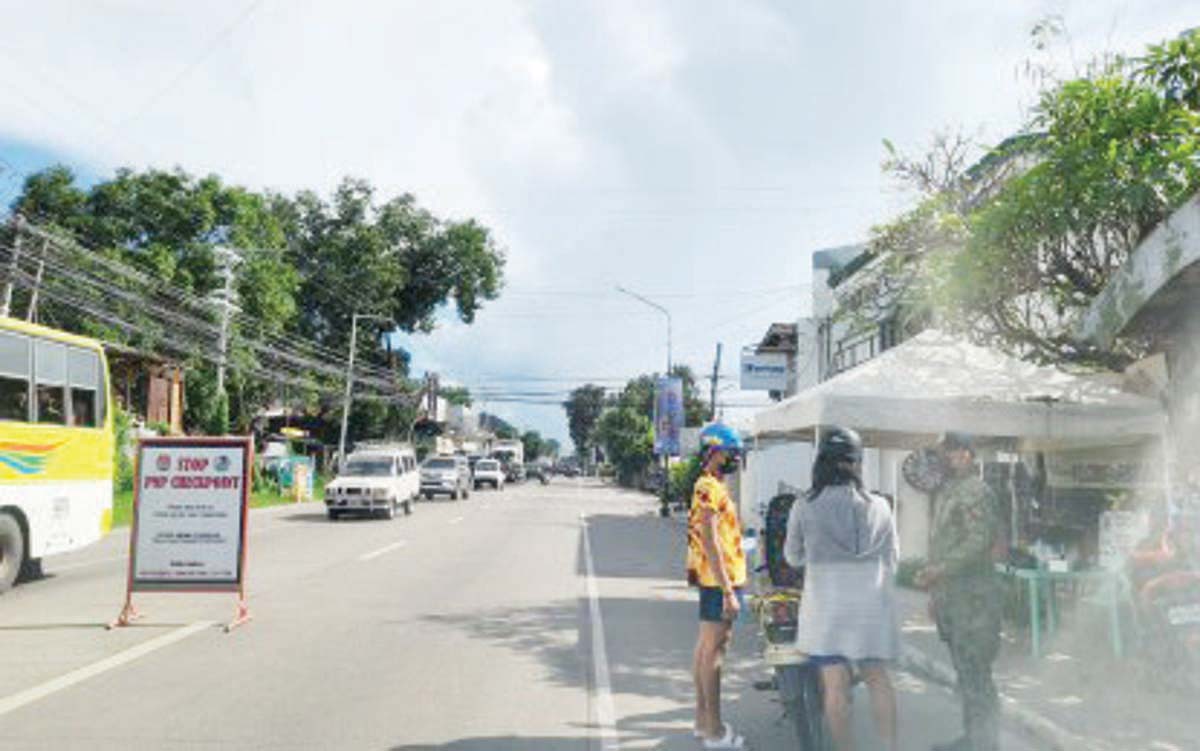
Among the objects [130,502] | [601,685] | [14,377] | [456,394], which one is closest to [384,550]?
[14,377]

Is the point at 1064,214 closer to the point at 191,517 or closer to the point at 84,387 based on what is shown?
the point at 191,517

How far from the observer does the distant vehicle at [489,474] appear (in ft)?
198

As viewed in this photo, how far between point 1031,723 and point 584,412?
141907 millimetres

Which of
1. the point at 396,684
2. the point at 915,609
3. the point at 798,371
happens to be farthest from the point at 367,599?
the point at 798,371

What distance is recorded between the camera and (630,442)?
82312mm

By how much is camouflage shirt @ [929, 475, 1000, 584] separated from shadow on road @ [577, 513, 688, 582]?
10306mm

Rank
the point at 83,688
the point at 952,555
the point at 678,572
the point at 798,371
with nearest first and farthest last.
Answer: the point at 952,555 < the point at 83,688 < the point at 678,572 < the point at 798,371

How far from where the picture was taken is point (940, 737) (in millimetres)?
6820

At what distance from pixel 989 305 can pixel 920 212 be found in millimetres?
1238

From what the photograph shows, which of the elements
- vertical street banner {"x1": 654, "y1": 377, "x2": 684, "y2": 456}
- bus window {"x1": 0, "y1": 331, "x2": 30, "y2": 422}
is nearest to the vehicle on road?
vertical street banner {"x1": 654, "y1": 377, "x2": 684, "y2": 456}

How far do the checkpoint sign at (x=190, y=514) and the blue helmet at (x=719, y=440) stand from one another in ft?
19.4

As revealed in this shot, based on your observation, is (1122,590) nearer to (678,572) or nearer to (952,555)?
(952,555)

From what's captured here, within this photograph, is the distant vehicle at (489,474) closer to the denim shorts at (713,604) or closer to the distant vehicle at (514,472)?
the distant vehicle at (514,472)

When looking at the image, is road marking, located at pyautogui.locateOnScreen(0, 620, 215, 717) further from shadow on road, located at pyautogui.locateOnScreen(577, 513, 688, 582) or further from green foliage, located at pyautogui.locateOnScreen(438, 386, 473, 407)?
green foliage, located at pyautogui.locateOnScreen(438, 386, 473, 407)
